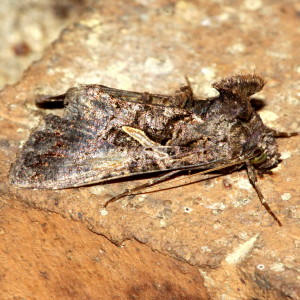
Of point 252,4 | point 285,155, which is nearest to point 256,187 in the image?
point 285,155

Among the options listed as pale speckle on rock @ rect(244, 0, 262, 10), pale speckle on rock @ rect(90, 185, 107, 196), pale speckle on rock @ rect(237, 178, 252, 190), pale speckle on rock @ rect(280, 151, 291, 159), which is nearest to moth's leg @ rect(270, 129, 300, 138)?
pale speckle on rock @ rect(280, 151, 291, 159)

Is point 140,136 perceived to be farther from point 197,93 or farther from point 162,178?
point 197,93

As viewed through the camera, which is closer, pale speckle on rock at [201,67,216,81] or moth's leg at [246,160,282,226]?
moth's leg at [246,160,282,226]

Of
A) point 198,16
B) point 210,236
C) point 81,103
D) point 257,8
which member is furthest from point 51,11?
point 210,236

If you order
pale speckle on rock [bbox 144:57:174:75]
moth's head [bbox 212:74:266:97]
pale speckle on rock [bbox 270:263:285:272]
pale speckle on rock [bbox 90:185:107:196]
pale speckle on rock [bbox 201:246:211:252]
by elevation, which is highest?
moth's head [bbox 212:74:266:97]

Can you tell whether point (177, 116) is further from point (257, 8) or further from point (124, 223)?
point (257, 8)

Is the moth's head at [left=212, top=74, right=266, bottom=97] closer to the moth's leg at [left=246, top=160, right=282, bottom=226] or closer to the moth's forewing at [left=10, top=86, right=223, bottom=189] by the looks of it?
the moth's forewing at [left=10, top=86, right=223, bottom=189]

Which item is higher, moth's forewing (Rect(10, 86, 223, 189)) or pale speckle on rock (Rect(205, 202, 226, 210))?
→ moth's forewing (Rect(10, 86, 223, 189))

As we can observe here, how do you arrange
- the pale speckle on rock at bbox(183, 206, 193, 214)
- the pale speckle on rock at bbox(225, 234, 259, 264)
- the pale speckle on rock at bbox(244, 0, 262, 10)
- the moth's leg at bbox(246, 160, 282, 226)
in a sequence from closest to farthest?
the pale speckle on rock at bbox(225, 234, 259, 264) → the moth's leg at bbox(246, 160, 282, 226) → the pale speckle on rock at bbox(183, 206, 193, 214) → the pale speckle on rock at bbox(244, 0, 262, 10)
